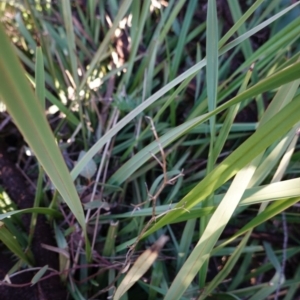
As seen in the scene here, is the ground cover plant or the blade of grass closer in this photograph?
the blade of grass

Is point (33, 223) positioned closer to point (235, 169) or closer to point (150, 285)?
point (150, 285)

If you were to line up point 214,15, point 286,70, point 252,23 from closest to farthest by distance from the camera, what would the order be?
point 286,70
point 214,15
point 252,23

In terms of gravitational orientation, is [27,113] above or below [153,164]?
above

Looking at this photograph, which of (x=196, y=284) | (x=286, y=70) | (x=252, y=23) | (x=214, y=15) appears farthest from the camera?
(x=252, y=23)

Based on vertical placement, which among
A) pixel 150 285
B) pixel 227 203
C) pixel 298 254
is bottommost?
pixel 298 254

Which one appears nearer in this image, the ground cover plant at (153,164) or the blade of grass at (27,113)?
the blade of grass at (27,113)

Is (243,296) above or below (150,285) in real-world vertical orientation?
below

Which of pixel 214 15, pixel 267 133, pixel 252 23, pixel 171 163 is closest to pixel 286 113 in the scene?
pixel 267 133

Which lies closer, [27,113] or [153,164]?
[27,113]
